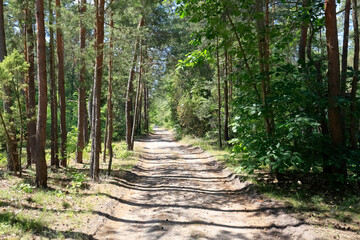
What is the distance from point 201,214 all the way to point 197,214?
9cm

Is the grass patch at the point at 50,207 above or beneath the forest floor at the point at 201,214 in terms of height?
above

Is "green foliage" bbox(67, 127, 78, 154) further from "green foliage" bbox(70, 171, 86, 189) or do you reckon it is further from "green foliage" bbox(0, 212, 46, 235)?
"green foliage" bbox(0, 212, 46, 235)

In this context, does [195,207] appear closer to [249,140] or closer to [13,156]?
[249,140]

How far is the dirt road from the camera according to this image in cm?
474

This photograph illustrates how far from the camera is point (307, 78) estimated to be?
6.03 m

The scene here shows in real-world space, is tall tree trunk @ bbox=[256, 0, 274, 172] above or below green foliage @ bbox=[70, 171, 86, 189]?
above

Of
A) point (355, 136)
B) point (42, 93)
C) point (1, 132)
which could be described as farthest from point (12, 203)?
point (355, 136)

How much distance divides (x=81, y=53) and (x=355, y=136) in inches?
338

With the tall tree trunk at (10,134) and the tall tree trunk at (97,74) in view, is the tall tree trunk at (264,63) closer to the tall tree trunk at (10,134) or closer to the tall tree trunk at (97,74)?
the tall tree trunk at (97,74)

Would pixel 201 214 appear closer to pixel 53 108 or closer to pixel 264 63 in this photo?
pixel 264 63

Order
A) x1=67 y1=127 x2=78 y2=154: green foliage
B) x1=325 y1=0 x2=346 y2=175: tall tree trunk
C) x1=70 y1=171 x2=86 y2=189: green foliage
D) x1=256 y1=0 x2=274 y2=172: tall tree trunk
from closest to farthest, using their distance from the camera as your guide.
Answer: x1=325 y1=0 x2=346 y2=175: tall tree trunk
x1=256 y1=0 x2=274 y2=172: tall tree trunk
x1=70 y1=171 x2=86 y2=189: green foliage
x1=67 y1=127 x2=78 y2=154: green foliage

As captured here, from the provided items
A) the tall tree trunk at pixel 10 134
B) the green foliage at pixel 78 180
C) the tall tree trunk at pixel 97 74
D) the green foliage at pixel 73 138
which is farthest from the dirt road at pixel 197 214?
the green foliage at pixel 73 138

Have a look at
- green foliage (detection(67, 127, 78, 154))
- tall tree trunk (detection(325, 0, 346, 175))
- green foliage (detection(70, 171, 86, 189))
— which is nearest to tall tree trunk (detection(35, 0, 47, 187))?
green foliage (detection(70, 171, 86, 189))

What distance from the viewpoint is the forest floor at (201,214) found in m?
4.66
